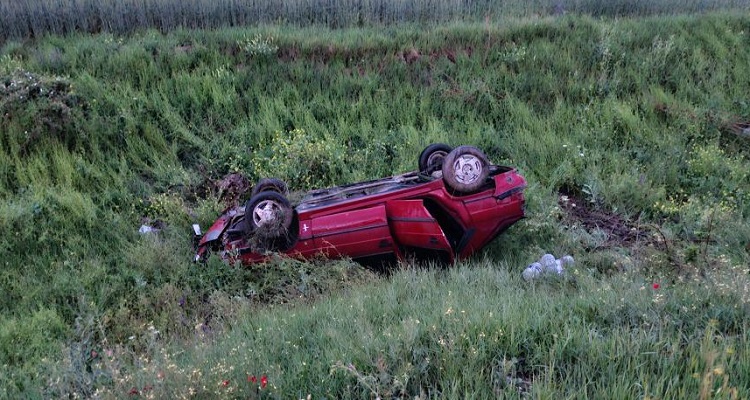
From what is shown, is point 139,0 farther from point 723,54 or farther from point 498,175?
point 723,54

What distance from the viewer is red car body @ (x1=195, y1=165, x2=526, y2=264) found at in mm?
6277

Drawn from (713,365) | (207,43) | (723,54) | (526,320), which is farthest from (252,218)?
(723,54)

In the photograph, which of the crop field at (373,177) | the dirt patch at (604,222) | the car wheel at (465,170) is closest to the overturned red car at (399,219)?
the car wheel at (465,170)

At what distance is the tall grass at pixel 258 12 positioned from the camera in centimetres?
1109

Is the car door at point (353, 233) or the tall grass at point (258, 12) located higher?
the tall grass at point (258, 12)

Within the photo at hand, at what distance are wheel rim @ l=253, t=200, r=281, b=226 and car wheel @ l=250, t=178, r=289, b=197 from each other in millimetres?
966

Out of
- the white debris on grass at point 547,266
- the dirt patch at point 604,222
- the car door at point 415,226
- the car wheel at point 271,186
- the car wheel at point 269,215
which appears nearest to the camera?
the white debris on grass at point 547,266

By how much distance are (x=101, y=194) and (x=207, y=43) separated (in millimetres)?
3618

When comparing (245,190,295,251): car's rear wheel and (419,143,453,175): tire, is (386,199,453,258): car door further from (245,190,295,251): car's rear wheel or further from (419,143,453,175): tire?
(419,143,453,175): tire

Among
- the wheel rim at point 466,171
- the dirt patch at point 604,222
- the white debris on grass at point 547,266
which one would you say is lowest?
the dirt patch at point 604,222

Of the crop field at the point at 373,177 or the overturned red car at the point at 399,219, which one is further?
the overturned red car at the point at 399,219

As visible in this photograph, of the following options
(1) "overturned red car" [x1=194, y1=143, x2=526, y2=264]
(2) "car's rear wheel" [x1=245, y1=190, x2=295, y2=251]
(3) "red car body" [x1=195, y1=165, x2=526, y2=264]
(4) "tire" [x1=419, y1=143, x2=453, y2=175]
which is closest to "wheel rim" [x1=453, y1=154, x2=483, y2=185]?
(1) "overturned red car" [x1=194, y1=143, x2=526, y2=264]

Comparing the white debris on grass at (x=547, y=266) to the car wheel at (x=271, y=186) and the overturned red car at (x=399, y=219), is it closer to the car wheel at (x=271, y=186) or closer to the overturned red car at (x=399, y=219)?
the overturned red car at (x=399, y=219)

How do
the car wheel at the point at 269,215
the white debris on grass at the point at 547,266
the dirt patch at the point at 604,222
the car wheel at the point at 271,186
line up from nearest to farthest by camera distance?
1. the white debris on grass at the point at 547,266
2. the car wheel at the point at 269,215
3. the dirt patch at the point at 604,222
4. the car wheel at the point at 271,186
